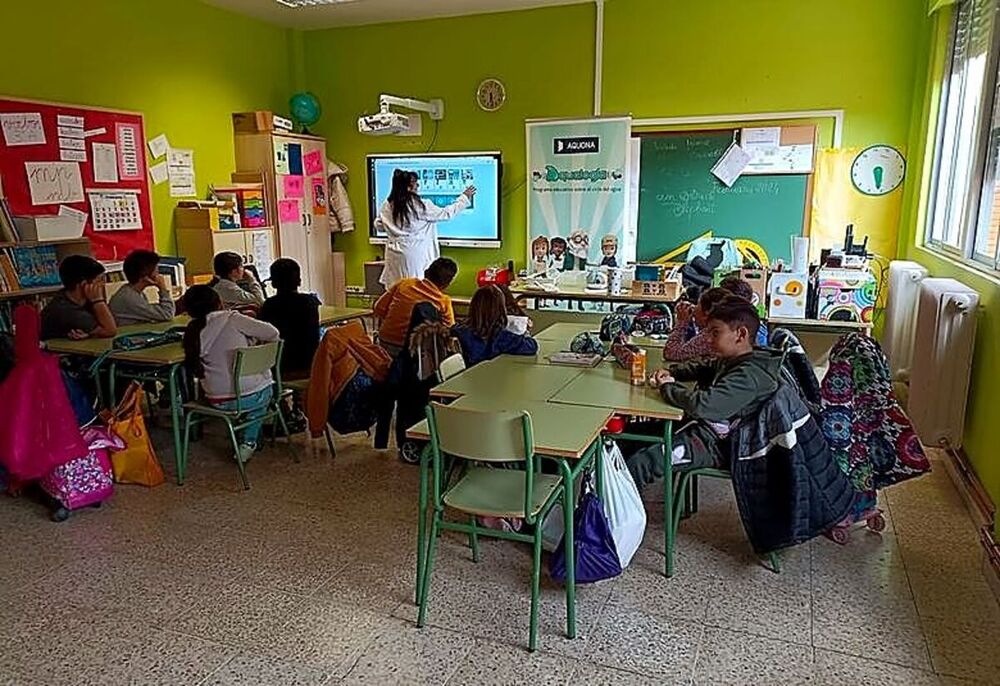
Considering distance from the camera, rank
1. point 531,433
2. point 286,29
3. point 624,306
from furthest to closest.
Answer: point 286,29, point 624,306, point 531,433

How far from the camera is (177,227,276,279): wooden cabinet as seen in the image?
601 centimetres

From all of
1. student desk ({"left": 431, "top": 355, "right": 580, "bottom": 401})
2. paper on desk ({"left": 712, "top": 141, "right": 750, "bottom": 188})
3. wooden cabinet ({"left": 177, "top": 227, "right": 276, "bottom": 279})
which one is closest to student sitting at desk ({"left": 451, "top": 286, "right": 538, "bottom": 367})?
student desk ({"left": 431, "top": 355, "right": 580, "bottom": 401})

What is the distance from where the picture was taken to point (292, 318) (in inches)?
162

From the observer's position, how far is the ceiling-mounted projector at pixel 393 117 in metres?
6.50

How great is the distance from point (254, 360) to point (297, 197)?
3636mm

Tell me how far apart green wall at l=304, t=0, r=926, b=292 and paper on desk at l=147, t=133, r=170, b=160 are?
174 centimetres

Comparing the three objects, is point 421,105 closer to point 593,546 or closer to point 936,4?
point 936,4

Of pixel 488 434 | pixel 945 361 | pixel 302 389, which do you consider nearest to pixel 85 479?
pixel 302 389

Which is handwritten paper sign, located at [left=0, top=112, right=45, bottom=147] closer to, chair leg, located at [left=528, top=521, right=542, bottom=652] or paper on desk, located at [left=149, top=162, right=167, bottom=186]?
paper on desk, located at [left=149, top=162, right=167, bottom=186]

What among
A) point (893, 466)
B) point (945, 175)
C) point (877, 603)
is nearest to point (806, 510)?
point (877, 603)

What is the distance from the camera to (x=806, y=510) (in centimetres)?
264

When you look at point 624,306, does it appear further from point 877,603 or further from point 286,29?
point 286,29

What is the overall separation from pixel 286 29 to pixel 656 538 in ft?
20.4

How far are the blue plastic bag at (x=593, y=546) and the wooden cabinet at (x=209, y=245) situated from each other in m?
4.44
